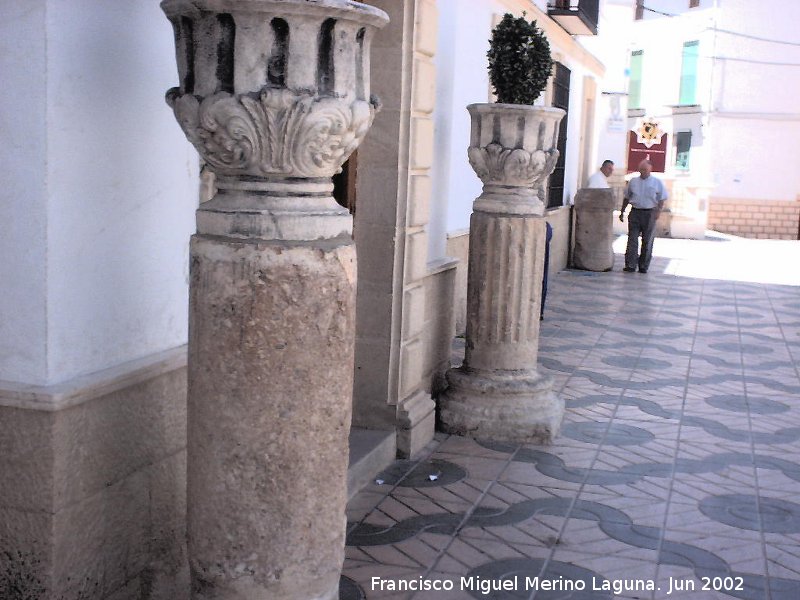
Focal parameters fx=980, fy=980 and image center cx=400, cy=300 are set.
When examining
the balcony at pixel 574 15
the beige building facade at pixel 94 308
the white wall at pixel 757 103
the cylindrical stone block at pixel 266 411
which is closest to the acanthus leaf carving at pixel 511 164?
the beige building facade at pixel 94 308

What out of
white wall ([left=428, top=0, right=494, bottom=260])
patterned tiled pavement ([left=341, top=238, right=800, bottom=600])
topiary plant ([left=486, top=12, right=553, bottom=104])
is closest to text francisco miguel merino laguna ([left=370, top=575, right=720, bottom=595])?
patterned tiled pavement ([left=341, top=238, right=800, bottom=600])

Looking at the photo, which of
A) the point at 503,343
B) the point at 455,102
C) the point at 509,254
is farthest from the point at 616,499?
the point at 455,102

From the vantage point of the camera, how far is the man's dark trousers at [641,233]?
1441 cm

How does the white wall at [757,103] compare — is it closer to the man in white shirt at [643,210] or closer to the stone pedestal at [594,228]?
the man in white shirt at [643,210]

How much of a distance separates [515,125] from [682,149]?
24761mm

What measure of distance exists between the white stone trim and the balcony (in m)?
9.95

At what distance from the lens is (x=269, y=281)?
8.42ft

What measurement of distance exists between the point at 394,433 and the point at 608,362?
329 centimetres

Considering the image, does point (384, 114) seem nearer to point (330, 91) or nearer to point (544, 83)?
point (544, 83)

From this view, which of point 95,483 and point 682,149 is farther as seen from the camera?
point 682,149

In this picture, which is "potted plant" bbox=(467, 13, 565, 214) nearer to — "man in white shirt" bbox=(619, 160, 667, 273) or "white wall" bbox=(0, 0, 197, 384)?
"white wall" bbox=(0, 0, 197, 384)

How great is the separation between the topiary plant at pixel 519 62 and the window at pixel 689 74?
24343 mm

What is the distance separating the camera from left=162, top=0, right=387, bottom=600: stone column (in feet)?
8.20

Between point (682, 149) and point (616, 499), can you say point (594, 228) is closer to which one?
point (616, 499)
